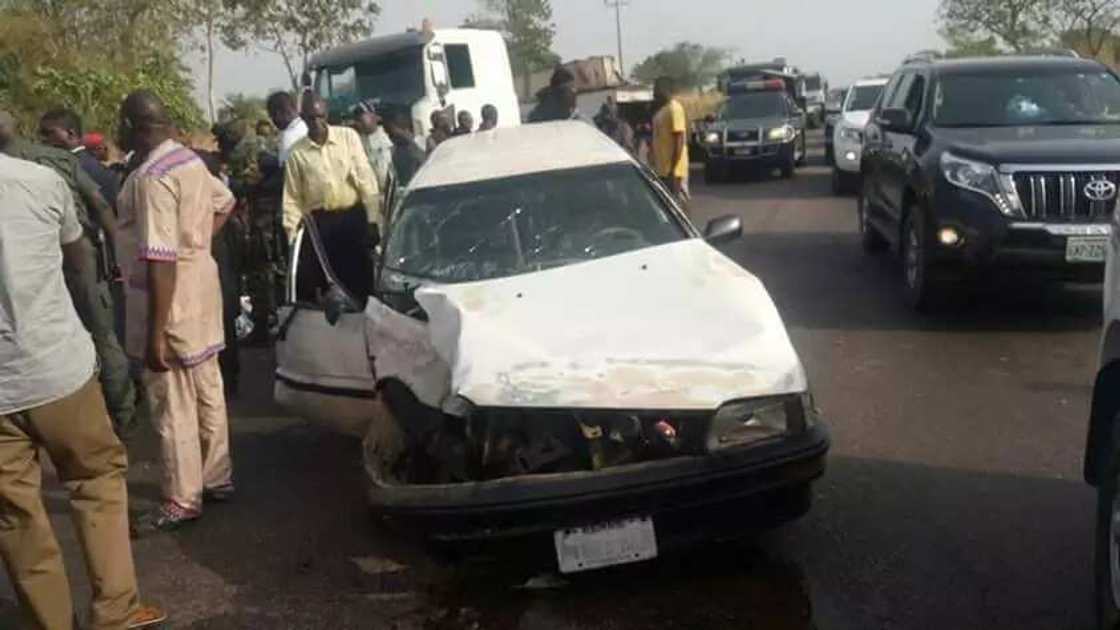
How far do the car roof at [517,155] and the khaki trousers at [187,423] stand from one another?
138 centimetres

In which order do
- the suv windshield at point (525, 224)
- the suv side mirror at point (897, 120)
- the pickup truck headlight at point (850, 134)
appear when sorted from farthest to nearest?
the pickup truck headlight at point (850, 134) < the suv side mirror at point (897, 120) < the suv windshield at point (525, 224)

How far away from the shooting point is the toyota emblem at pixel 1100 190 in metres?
7.27

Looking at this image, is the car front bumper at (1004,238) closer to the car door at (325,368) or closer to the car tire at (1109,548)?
the car tire at (1109,548)

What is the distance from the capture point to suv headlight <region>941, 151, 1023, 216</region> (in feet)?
24.5

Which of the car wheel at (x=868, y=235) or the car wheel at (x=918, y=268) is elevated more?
the car wheel at (x=918, y=268)

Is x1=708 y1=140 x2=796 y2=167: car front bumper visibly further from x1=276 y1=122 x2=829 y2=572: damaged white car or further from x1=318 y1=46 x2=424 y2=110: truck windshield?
x1=276 y1=122 x2=829 y2=572: damaged white car

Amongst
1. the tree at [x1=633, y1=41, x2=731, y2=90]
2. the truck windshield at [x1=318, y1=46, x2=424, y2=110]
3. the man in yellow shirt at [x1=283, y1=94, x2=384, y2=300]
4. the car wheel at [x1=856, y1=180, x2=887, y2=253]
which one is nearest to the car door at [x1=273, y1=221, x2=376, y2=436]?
the man in yellow shirt at [x1=283, y1=94, x2=384, y2=300]

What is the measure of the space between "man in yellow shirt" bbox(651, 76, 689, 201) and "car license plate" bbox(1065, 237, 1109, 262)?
407 cm

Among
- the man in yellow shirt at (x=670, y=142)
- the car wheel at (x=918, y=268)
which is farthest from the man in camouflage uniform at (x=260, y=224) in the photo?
the car wheel at (x=918, y=268)

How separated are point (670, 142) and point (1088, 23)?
33590 millimetres

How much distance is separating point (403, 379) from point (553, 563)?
0.97 meters

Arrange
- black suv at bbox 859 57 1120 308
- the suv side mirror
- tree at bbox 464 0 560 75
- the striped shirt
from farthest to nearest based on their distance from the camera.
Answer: tree at bbox 464 0 560 75 → the suv side mirror → black suv at bbox 859 57 1120 308 → the striped shirt

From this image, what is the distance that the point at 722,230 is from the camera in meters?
5.73

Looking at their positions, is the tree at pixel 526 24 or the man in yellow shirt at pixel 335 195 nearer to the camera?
the man in yellow shirt at pixel 335 195
